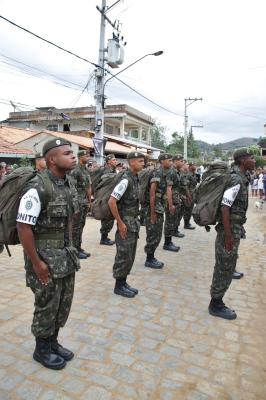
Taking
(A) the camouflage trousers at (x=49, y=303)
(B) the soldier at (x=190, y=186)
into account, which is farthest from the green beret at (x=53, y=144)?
(B) the soldier at (x=190, y=186)

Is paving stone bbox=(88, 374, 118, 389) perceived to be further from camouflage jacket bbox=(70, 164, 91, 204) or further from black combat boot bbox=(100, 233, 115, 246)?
black combat boot bbox=(100, 233, 115, 246)

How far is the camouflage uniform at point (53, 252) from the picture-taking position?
8.38ft

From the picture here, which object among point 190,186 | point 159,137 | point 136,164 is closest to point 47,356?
point 136,164

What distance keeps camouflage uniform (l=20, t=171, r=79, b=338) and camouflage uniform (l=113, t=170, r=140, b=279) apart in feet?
4.94

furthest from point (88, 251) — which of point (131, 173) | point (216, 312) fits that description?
point (216, 312)

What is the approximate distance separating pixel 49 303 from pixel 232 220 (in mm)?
2143

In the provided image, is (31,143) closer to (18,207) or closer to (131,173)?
(131,173)

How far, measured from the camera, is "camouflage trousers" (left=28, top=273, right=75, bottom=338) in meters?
2.61

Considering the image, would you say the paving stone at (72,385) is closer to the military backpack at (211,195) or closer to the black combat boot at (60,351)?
the black combat boot at (60,351)

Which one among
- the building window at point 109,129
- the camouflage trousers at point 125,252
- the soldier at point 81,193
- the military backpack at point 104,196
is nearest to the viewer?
the camouflage trousers at point 125,252

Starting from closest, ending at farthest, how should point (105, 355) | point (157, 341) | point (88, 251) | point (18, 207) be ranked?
point (18, 207)
point (105, 355)
point (157, 341)
point (88, 251)

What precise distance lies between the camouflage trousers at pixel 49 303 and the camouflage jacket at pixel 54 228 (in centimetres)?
10

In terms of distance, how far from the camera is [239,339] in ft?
11.4

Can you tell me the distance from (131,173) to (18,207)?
203cm
